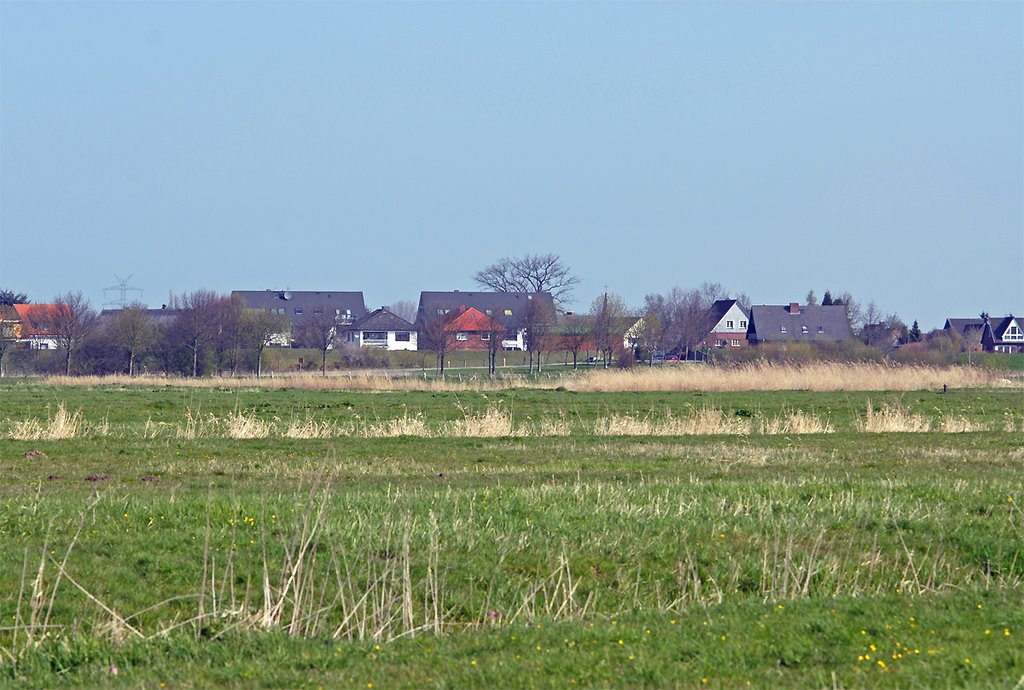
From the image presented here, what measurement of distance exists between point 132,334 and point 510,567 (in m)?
60.6

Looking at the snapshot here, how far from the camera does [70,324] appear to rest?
68.4 meters

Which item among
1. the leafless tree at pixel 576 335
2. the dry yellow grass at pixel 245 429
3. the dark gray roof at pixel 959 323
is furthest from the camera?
the dark gray roof at pixel 959 323

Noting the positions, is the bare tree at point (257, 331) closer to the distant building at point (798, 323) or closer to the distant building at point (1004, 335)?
the distant building at point (798, 323)

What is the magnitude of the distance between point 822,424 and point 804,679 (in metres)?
22.6

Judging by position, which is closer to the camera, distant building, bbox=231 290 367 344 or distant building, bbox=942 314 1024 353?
distant building, bbox=942 314 1024 353

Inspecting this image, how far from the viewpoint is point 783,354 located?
68688 mm

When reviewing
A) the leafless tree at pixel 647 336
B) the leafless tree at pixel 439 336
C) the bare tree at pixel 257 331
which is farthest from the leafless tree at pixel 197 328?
the leafless tree at pixel 647 336

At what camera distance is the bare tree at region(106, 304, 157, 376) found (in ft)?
221

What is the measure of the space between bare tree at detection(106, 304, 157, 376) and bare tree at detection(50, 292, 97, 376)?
193cm

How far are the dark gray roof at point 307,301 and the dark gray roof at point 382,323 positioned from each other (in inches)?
305

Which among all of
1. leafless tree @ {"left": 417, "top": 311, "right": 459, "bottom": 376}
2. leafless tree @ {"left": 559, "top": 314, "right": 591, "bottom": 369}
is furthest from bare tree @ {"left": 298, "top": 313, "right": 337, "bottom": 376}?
leafless tree @ {"left": 559, "top": 314, "right": 591, "bottom": 369}

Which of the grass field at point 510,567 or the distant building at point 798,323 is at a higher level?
the distant building at point 798,323

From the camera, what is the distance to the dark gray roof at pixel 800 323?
362 ft

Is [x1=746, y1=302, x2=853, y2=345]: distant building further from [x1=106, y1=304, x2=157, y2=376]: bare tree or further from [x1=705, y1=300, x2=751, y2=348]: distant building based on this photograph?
[x1=106, y1=304, x2=157, y2=376]: bare tree
